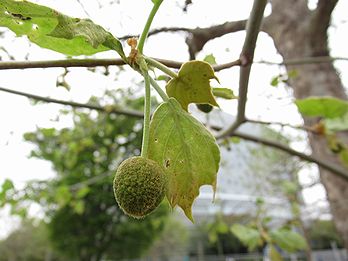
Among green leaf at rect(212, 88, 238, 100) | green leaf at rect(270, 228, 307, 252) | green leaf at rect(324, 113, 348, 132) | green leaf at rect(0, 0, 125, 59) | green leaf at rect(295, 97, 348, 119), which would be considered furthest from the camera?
green leaf at rect(270, 228, 307, 252)

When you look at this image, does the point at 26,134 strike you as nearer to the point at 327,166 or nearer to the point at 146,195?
the point at 327,166

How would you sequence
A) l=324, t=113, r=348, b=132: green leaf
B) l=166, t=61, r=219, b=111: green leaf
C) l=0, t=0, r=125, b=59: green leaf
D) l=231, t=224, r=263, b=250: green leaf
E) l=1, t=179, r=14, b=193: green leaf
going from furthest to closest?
l=1, t=179, r=14, b=193: green leaf, l=231, t=224, r=263, b=250: green leaf, l=324, t=113, r=348, b=132: green leaf, l=166, t=61, r=219, b=111: green leaf, l=0, t=0, r=125, b=59: green leaf

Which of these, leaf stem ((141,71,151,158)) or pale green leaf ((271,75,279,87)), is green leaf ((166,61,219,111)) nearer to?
leaf stem ((141,71,151,158))

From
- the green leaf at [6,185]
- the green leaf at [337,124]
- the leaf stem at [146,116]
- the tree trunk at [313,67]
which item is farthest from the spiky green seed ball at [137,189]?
the green leaf at [6,185]

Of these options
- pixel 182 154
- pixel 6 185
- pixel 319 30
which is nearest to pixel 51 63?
pixel 182 154

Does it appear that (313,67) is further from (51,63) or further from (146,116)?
(51,63)

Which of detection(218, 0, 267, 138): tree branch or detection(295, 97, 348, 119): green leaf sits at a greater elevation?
detection(295, 97, 348, 119): green leaf

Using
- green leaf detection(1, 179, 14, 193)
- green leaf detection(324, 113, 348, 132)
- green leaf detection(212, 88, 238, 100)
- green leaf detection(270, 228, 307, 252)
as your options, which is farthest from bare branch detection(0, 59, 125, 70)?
green leaf detection(1, 179, 14, 193)

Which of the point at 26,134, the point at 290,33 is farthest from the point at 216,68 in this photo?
the point at 26,134
